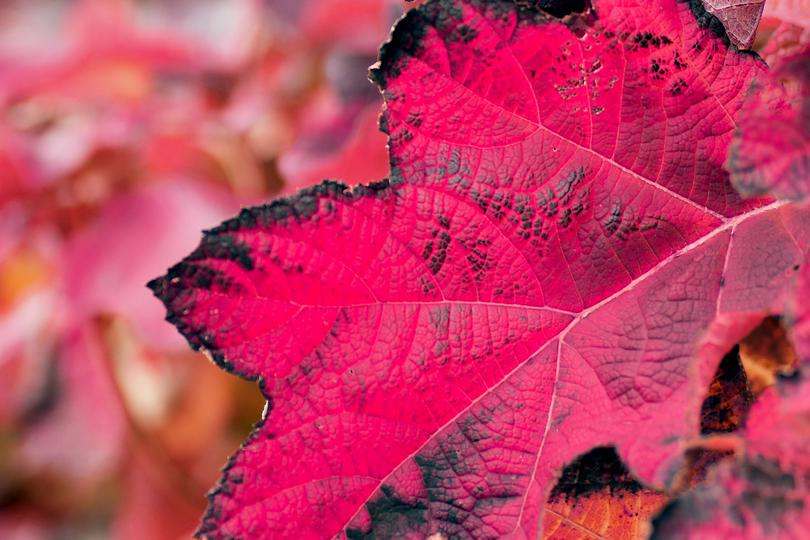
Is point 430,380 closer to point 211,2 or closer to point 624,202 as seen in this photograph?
point 624,202

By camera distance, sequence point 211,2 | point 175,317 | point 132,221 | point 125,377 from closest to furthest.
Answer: point 175,317 → point 132,221 → point 125,377 → point 211,2

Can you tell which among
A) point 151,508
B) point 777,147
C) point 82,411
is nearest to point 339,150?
point 777,147

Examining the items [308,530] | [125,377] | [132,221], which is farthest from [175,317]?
[125,377]

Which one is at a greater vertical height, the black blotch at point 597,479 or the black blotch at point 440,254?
the black blotch at point 440,254

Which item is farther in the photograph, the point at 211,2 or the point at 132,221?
the point at 211,2

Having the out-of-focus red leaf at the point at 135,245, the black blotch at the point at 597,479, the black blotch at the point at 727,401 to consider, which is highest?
the out-of-focus red leaf at the point at 135,245

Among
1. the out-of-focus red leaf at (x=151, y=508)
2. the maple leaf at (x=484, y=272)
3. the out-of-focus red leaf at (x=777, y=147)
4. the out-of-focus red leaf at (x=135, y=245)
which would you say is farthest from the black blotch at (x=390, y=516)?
the out-of-focus red leaf at (x=151, y=508)

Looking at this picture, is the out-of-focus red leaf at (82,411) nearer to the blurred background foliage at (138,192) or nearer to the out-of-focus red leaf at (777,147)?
the blurred background foliage at (138,192)
